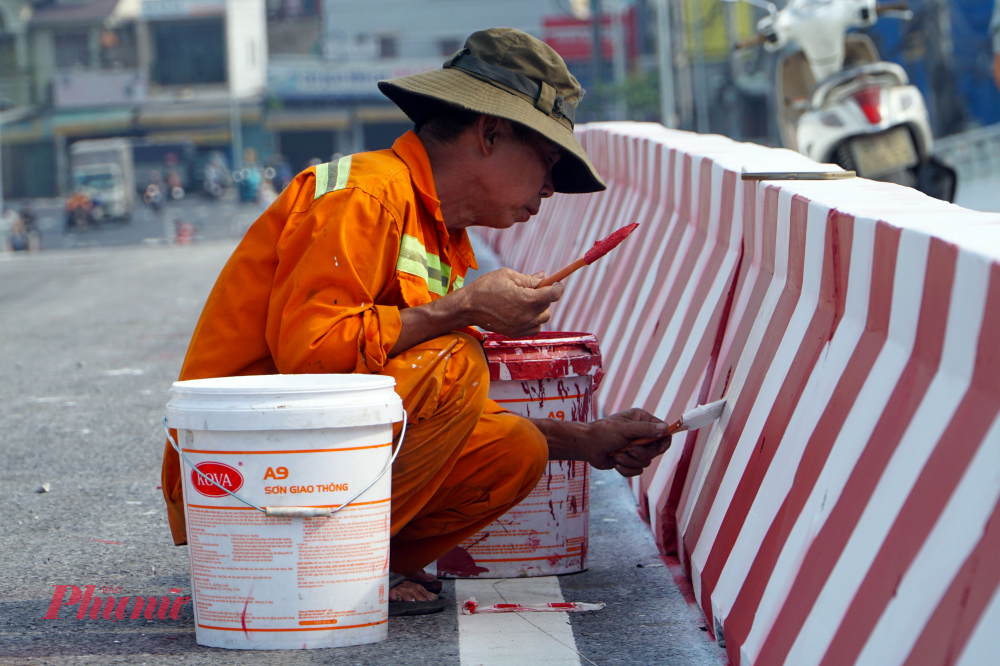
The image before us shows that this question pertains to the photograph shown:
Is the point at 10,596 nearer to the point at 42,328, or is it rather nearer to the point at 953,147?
the point at 42,328

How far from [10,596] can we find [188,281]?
34.5 feet

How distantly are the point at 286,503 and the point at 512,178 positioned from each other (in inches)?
44.8

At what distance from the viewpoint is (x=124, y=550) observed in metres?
4.09

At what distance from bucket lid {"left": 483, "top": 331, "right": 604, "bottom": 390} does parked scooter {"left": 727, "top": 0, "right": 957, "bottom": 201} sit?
4767mm

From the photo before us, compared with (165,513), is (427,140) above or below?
above

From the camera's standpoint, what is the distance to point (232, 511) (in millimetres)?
2875

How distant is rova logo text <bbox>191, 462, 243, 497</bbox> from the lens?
2854 millimetres

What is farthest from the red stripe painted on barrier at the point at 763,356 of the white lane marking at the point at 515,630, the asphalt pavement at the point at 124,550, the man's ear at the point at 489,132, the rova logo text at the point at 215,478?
the rova logo text at the point at 215,478

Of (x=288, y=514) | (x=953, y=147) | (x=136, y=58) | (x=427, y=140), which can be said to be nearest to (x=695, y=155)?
(x=427, y=140)

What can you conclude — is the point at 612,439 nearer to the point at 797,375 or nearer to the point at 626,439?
the point at 626,439

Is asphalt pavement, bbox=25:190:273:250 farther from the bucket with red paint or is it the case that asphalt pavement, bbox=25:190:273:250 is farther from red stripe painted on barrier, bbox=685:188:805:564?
red stripe painted on barrier, bbox=685:188:805:564

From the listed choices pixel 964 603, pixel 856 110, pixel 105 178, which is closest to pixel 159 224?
pixel 105 178

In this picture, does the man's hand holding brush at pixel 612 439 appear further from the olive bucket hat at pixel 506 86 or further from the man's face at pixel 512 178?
the olive bucket hat at pixel 506 86

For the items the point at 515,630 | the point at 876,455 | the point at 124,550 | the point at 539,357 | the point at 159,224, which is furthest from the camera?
the point at 159,224
